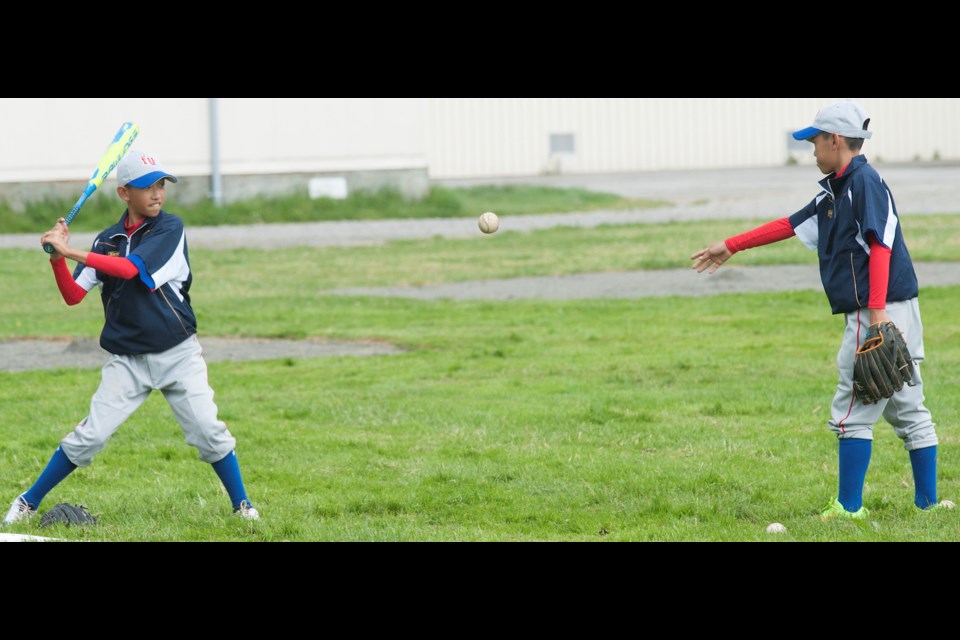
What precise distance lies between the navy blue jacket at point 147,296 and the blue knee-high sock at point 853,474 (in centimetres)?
320

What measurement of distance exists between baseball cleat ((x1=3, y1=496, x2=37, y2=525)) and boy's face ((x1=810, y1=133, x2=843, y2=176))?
4138mm

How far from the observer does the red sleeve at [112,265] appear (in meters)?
5.95

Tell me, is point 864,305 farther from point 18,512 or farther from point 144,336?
point 18,512

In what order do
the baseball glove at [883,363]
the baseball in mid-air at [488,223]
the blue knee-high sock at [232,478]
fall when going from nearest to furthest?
1. the baseball glove at [883,363]
2. the blue knee-high sock at [232,478]
3. the baseball in mid-air at [488,223]

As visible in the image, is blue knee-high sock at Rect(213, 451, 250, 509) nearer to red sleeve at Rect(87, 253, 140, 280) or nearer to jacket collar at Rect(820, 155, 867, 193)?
red sleeve at Rect(87, 253, 140, 280)

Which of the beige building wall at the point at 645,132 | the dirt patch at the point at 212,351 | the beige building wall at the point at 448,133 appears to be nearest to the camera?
the dirt patch at the point at 212,351

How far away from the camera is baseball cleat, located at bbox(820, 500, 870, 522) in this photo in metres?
6.14

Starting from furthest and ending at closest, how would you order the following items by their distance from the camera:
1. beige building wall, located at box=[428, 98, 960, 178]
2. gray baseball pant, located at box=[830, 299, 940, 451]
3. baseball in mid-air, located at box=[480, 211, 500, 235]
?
beige building wall, located at box=[428, 98, 960, 178], baseball in mid-air, located at box=[480, 211, 500, 235], gray baseball pant, located at box=[830, 299, 940, 451]

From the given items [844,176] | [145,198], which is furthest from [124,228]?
[844,176]

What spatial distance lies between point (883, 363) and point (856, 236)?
60 cm

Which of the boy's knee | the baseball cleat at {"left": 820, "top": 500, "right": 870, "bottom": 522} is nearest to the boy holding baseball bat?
the baseball cleat at {"left": 820, "top": 500, "right": 870, "bottom": 522}

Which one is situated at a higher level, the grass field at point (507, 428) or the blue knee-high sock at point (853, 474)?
the blue knee-high sock at point (853, 474)

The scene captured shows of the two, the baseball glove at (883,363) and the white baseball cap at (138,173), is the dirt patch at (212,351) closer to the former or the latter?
the white baseball cap at (138,173)

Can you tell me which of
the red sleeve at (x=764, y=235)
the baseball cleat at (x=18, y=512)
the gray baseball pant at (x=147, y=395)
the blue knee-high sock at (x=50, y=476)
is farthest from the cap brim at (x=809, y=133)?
the baseball cleat at (x=18, y=512)
